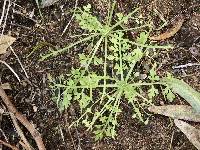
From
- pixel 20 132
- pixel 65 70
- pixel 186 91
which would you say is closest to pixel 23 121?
pixel 20 132

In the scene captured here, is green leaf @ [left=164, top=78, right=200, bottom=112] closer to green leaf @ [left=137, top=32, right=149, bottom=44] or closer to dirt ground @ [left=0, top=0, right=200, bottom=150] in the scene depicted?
dirt ground @ [left=0, top=0, right=200, bottom=150]

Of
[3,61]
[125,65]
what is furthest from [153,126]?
[3,61]

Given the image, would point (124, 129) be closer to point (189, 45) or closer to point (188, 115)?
point (188, 115)

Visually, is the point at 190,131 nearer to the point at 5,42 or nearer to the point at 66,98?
the point at 66,98

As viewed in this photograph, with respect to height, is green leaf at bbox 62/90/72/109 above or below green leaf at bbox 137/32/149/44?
below

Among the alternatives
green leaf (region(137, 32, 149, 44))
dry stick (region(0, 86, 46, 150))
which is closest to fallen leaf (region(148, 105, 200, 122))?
green leaf (region(137, 32, 149, 44))

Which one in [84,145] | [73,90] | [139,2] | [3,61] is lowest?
[84,145]

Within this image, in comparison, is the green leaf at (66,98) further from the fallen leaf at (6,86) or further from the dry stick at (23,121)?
the fallen leaf at (6,86)
